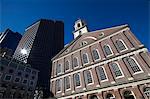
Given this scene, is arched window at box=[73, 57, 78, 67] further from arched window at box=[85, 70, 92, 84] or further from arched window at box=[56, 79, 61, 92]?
arched window at box=[56, 79, 61, 92]

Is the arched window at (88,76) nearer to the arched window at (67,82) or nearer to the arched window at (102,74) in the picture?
the arched window at (102,74)

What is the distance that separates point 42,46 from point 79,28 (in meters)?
53.6

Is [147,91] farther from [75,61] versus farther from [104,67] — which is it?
[75,61]

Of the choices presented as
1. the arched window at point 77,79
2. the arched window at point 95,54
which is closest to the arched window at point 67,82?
the arched window at point 77,79

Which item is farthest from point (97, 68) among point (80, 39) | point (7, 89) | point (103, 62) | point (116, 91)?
point (7, 89)

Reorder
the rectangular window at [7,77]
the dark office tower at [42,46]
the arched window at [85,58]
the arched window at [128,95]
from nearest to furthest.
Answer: the arched window at [128,95]
the arched window at [85,58]
the rectangular window at [7,77]
the dark office tower at [42,46]

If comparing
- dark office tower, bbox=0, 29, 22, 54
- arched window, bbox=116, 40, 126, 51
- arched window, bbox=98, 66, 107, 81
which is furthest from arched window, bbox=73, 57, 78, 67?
dark office tower, bbox=0, 29, 22, 54

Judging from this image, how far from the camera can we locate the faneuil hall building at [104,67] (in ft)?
65.5

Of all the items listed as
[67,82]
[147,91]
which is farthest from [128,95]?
[67,82]

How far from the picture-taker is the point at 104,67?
23.9 m

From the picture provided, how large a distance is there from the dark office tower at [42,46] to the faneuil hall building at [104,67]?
1634 inches

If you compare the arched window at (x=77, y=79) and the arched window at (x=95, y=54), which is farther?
the arched window at (x=77, y=79)

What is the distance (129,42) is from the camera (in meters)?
22.9

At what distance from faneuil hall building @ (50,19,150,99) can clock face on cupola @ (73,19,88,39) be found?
4.42 ft
